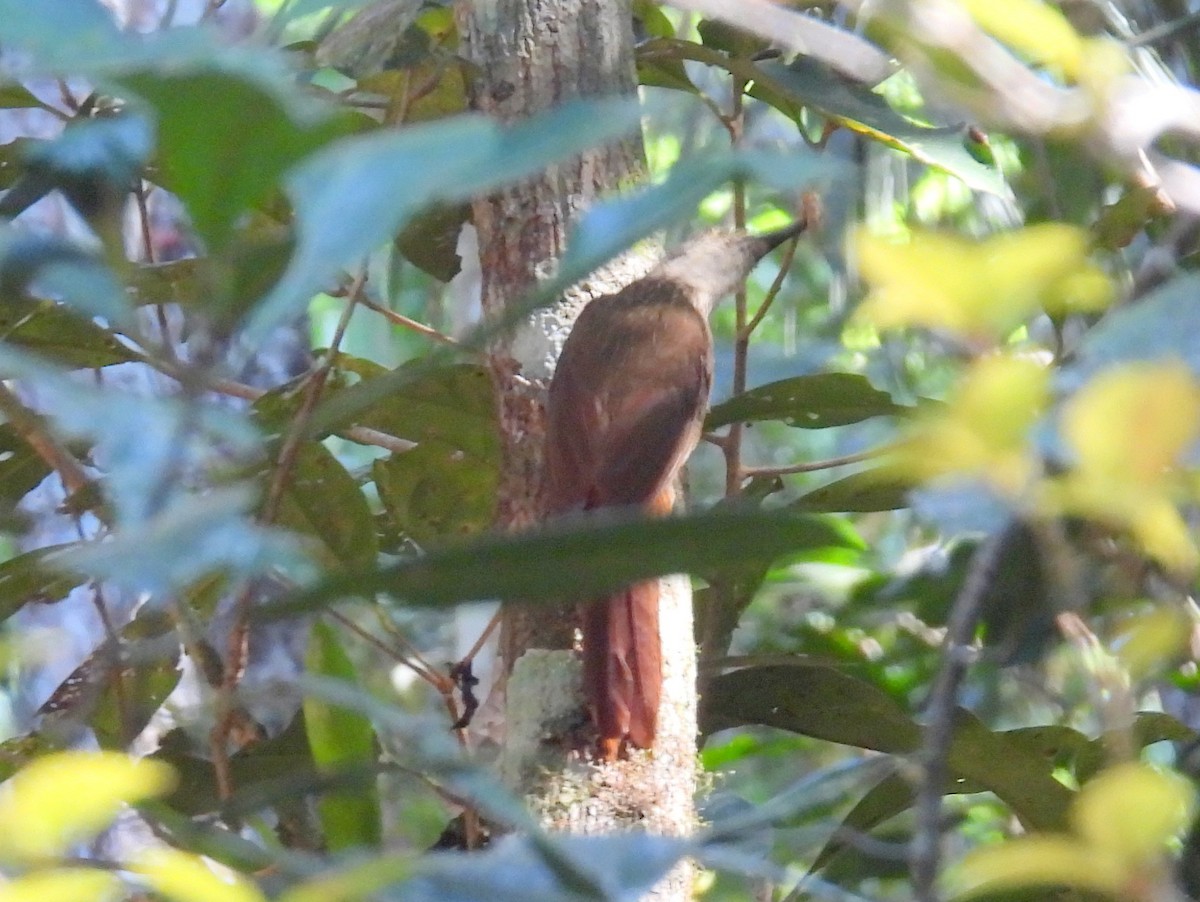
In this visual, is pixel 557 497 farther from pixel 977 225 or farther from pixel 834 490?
pixel 977 225

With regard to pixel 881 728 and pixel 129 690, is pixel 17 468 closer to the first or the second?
pixel 129 690

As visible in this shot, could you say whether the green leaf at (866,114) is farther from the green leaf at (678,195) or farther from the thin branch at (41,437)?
the green leaf at (678,195)

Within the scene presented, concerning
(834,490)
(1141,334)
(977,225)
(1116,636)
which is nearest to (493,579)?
(1141,334)

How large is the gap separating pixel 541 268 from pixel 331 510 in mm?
380

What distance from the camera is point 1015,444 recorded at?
46cm

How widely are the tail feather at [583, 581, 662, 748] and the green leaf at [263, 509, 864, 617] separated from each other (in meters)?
0.88

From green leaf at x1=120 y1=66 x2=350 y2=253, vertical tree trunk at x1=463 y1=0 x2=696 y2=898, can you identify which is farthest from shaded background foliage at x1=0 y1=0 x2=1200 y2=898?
vertical tree trunk at x1=463 y1=0 x2=696 y2=898

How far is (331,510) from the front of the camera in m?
1.60

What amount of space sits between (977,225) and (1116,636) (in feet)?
9.50

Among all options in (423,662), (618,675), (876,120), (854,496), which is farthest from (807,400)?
(423,662)

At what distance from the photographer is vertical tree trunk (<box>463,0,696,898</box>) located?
1438mm

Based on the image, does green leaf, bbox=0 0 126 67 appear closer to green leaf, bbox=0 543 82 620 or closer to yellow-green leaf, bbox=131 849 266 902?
yellow-green leaf, bbox=131 849 266 902

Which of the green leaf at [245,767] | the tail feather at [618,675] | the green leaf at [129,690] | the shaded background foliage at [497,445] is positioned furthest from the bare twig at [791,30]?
the green leaf at [245,767]

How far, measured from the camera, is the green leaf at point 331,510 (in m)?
1.58
